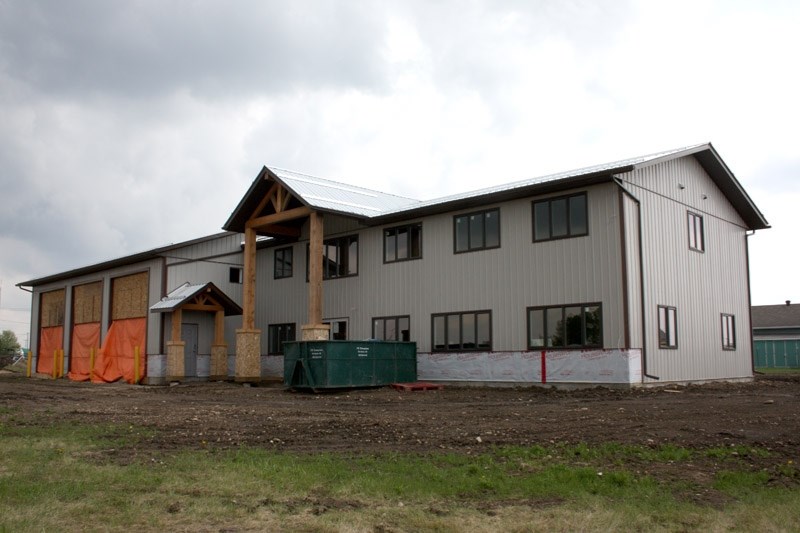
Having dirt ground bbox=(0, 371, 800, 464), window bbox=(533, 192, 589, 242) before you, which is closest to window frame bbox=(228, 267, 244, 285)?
dirt ground bbox=(0, 371, 800, 464)

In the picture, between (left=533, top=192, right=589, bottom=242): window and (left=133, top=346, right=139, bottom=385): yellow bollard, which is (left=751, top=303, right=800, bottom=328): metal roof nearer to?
(left=533, top=192, right=589, bottom=242): window

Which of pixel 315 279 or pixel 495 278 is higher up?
pixel 315 279

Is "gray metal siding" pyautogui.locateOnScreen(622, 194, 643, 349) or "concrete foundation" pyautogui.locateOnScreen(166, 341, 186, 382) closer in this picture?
"gray metal siding" pyautogui.locateOnScreen(622, 194, 643, 349)

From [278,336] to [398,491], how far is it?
24.1 m

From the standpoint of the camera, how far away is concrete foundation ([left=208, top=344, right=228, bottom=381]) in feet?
105

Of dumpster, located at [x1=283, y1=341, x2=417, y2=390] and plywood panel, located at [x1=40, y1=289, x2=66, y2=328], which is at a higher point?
plywood panel, located at [x1=40, y1=289, x2=66, y2=328]

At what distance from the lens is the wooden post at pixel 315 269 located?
26.5 metres

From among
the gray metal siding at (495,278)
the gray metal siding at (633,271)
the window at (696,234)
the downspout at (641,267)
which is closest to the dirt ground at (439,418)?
the downspout at (641,267)

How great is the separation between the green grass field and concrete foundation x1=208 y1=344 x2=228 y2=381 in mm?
21437

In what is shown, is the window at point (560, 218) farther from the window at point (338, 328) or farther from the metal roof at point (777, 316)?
the metal roof at point (777, 316)

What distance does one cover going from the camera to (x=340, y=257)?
29.2m

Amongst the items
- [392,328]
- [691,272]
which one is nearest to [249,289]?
[392,328]

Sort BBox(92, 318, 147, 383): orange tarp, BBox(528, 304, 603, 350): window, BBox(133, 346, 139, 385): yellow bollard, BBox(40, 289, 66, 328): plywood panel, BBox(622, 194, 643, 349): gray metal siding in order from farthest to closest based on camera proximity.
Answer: BBox(40, 289, 66, 328): plywood panel
BBox(92, 318, 147, 383): orange tarp
BBox(133, 346, 139, 385): yellow bollard
BBox(528, 304, 603, 350): window
BBox(622, 194, 643, 349): gray metal siding

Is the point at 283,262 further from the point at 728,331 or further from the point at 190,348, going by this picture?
the point at 728,331
